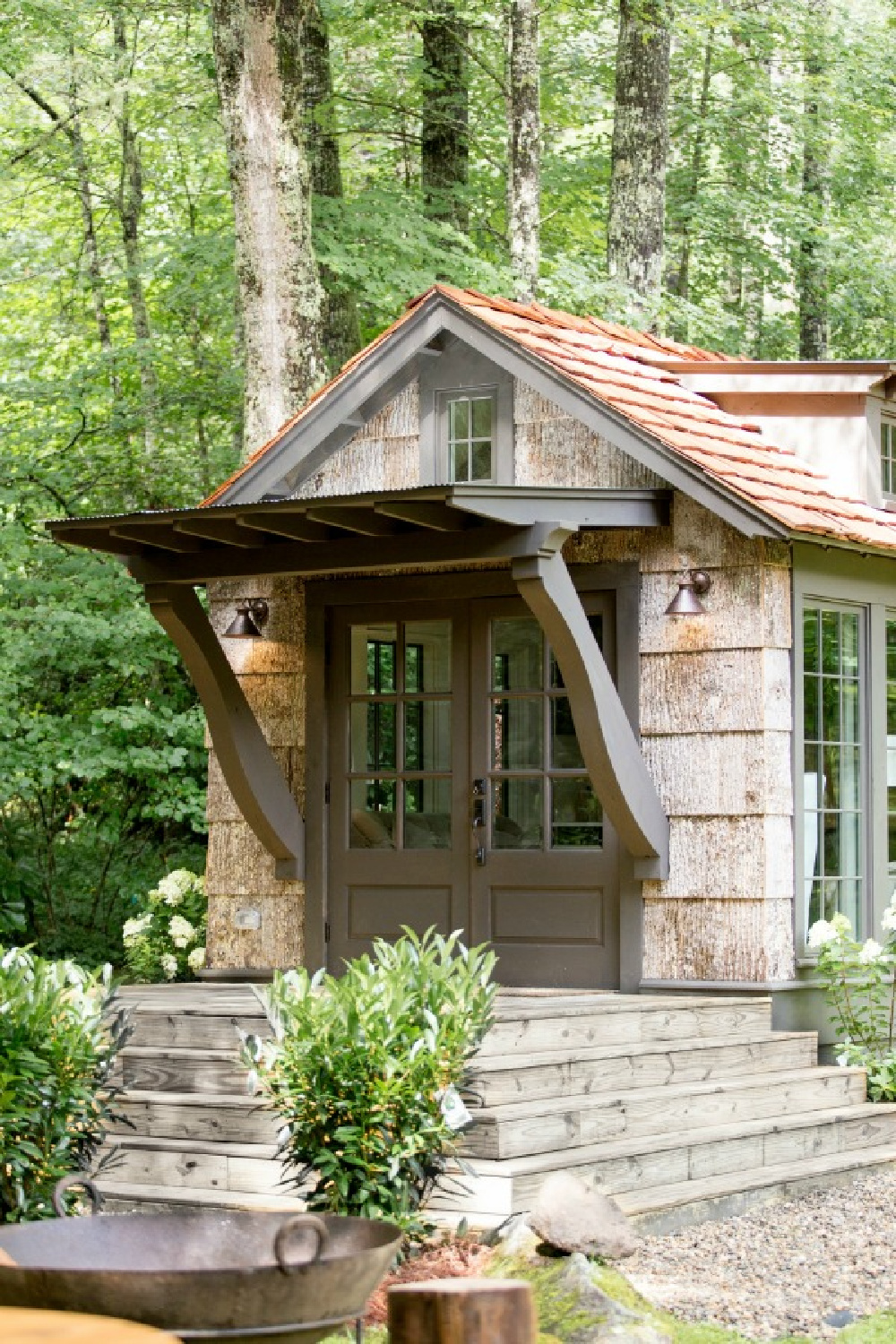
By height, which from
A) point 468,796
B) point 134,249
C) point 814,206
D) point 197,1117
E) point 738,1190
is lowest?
point 738,1190

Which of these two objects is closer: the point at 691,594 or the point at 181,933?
the point at 691,594

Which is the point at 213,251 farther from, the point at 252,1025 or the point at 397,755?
the point at 252,1025

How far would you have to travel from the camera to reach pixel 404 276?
15727 millimetres

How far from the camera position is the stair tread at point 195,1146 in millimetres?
7359

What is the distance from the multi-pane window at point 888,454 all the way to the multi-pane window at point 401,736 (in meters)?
2.82

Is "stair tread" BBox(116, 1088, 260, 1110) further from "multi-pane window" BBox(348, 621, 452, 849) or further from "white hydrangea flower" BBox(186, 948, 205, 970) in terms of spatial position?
"white hydrangea flower" BBox(186, 948, 205, 970)

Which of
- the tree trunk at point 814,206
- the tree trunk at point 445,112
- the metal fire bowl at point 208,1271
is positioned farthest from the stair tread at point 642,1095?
the tree trunk at point 814,206

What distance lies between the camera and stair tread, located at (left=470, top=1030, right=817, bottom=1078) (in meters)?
7.26

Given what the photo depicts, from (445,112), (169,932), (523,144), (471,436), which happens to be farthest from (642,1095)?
(445,112)

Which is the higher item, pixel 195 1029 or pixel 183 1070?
pixel 195 1029

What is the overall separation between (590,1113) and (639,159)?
949cm

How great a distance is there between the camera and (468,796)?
378 inches

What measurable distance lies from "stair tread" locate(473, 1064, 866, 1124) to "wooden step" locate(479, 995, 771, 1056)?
24 cm

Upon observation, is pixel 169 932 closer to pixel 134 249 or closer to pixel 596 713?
pixel 596 713
